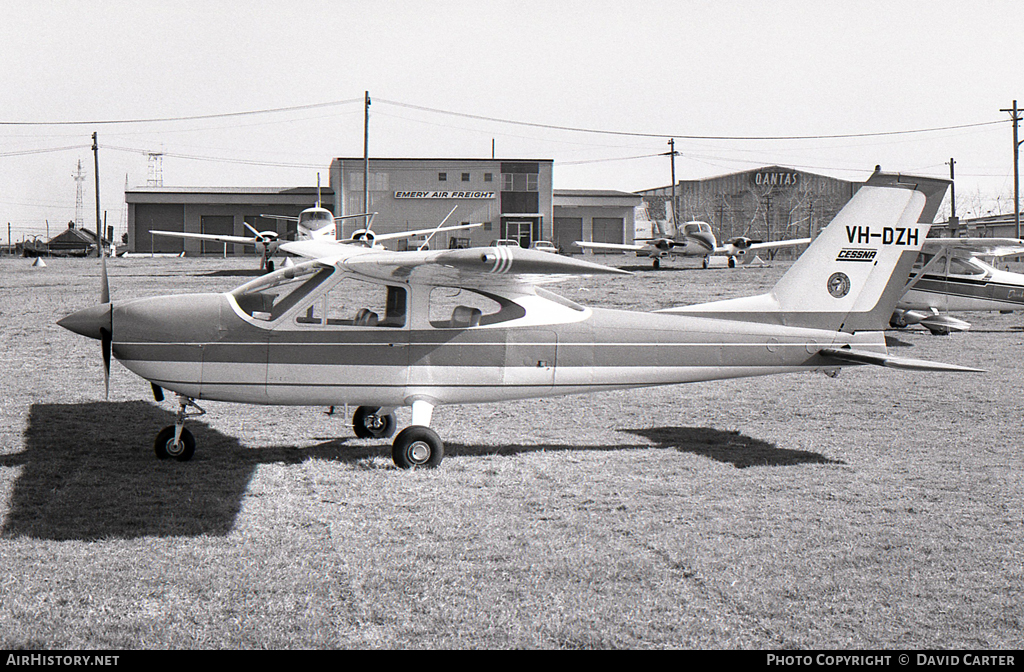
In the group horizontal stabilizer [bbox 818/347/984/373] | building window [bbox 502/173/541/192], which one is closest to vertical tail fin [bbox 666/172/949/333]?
horizontal stabilizer [bbox 818/347/984/373]

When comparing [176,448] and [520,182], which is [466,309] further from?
[520,182]

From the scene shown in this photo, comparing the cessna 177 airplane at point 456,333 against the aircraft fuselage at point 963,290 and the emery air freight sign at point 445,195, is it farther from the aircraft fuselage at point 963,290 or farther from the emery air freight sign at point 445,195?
the emery air freight sign at point 445,195

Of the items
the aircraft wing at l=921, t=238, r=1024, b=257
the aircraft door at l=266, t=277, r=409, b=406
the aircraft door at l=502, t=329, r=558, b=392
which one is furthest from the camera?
the aircraft wing at l=921, t=238, r=1024, b=257

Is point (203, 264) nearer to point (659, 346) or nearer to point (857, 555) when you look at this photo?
point (659, 346)

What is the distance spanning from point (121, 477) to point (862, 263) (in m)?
7.04

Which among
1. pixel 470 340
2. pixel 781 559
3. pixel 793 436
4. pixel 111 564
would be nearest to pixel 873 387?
pixel 793 436

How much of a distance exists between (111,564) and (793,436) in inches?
254

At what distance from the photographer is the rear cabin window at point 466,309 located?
7.89m

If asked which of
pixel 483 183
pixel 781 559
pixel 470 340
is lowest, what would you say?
pixel 781 559

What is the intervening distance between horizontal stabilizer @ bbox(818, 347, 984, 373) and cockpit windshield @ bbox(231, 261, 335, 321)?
4670mm

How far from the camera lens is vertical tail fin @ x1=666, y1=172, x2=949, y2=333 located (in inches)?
346

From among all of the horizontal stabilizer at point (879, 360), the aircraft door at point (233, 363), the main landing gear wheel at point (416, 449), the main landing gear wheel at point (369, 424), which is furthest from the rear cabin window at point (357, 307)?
the horizontal stabilizer at point (879, 360)

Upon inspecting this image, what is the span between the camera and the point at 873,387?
11953 mm

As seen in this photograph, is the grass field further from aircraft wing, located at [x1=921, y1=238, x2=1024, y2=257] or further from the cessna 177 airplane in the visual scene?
aircraft wing, located at [x1=921, y1=238, x2=1024, y2=257]
